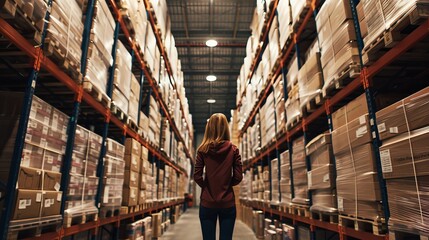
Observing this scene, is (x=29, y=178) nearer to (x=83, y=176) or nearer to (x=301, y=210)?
(x=83, y=176)

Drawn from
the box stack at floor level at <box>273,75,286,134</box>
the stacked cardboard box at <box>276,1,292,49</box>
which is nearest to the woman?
the box stack at floor level at <box>273,75,286,134</box>

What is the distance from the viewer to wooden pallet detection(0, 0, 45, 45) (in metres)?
1.85

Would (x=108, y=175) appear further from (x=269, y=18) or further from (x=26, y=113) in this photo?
(x=269, y=18)

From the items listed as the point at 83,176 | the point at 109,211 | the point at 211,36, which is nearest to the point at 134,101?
the point at 109,211

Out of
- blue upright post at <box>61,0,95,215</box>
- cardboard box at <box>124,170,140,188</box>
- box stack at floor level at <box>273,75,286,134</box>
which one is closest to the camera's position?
blue upright post at <box>61,0,95,215</box>

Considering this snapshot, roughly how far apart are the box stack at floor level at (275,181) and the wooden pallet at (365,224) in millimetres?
2476

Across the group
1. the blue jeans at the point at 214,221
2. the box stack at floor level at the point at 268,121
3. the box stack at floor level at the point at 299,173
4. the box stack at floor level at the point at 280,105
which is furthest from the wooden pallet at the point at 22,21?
the box stack at floor level at the point at 268,121

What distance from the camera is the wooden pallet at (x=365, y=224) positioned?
2.38 meters

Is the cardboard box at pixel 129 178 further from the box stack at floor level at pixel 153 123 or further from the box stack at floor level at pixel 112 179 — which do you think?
the box stack at floor level at pixel 153 123

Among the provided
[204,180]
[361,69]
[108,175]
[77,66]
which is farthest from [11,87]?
[361,69]

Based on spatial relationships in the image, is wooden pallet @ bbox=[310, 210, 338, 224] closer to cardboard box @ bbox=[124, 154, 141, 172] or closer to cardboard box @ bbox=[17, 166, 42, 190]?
cardboard box @ bbox=[124, 154, 141, 172]

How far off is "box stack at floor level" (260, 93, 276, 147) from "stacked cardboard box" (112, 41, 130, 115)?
9.44 ft

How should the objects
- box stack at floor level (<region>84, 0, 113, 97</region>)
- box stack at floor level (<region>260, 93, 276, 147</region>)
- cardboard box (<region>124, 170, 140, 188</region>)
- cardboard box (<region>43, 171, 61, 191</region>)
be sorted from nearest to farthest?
cardboard box (<region>43, 171, 61, 191</region>), box stack at floor level (<region>84, 0, 113, 97</region>), cardboard box (<region>124, 170, 140, 188</region>), box stack at floor level (<region>260, 93, 276, 147</region>)

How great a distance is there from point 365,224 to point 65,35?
3235mm
